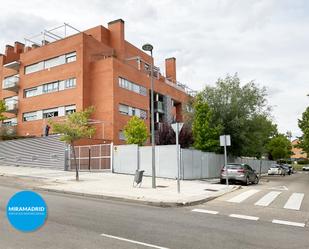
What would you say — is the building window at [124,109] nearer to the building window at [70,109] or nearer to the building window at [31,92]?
the building window at [70,109]

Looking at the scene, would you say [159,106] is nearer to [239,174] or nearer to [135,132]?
[135,132]

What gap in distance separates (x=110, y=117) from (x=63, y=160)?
37.8ft

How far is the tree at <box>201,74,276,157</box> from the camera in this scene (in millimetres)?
33406

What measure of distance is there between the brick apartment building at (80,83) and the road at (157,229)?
29160mm

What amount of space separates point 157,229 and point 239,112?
27.2 meters

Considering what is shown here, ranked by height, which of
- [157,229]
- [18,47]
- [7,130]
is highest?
[18,47]

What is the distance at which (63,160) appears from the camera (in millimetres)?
29250

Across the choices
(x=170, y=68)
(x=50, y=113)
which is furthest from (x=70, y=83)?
(x=170, y=68)

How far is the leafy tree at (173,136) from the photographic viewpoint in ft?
120

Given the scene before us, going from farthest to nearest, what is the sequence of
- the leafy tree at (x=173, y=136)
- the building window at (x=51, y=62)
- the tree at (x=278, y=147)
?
1. the tree at (x=278, y=147)
2. the building window at (x=51, y=62)
3. the leafy tree at (x=173, y=136)

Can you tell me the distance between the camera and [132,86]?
4434cm

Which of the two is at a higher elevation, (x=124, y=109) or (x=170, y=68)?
(x=170, y=68)

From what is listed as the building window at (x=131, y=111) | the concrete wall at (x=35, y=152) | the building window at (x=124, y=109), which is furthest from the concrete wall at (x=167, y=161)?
the building window at (x=131, y=111)

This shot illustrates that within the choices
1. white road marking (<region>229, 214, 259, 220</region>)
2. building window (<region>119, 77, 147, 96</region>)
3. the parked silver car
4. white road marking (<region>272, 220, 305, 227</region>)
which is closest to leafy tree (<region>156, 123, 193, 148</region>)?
building window (<region>119, 77, 147, 96</region>)
